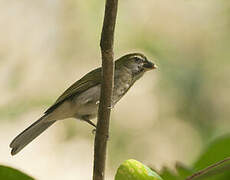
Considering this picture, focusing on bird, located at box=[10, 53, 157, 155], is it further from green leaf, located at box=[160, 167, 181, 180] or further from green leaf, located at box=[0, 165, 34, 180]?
green leaf, located at box=[0, 165, 34, 180]

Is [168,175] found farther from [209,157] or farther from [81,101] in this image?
[81,101]

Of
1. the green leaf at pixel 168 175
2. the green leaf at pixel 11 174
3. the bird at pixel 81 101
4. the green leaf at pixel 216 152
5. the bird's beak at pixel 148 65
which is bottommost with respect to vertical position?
the green leaf at pixel 168 175

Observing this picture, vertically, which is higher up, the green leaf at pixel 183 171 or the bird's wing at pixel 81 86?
the bird's wing at pixel 81 86

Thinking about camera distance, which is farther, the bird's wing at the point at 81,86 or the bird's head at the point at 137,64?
the bird's head at the point at 137,64

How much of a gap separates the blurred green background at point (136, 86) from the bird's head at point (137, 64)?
2.44 meters

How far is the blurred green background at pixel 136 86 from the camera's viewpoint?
23.8 ft

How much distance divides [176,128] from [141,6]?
231cm

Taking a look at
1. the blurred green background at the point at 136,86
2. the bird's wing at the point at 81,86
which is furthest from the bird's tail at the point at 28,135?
the blurred green background at the point at 136,86

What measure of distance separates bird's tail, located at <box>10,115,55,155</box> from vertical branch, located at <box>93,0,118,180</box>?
4.66 feet

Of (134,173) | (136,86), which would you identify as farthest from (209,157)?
(136,86)

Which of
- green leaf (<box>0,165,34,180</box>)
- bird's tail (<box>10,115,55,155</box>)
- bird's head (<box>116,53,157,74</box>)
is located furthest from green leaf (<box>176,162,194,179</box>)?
bird's head (<box>116,53,157,74</box>)

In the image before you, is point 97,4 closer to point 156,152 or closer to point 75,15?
point 75,15

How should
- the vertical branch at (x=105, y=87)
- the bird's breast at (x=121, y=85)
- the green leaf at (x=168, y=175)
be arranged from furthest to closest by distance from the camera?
the bird's breast at (x=121, y=85) < the vertical branch at (x=105, y=87) < the green leaf at (x=168, y=175)

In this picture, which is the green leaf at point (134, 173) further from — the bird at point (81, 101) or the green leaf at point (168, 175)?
the bird at point (81, 101)
